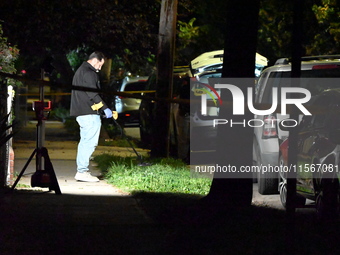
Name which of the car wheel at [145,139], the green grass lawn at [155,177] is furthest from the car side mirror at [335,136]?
the car wheel at [145,139]

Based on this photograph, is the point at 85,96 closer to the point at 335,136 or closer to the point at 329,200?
the point at 335,136

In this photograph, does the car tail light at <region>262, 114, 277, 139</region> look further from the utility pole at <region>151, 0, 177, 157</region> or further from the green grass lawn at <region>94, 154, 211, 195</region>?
the utility pole at <region>151, 0, 177, 157</region>

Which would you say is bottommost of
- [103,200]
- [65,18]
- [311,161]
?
[103,200]

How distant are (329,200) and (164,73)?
6.46 m

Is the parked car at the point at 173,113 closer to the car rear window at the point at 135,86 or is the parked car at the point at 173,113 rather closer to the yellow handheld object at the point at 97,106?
the yellow handheld object at the point at 97,106

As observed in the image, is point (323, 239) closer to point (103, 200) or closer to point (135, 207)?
point (135, 207)

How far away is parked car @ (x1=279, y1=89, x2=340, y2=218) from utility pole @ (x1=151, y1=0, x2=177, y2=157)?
5.13 m

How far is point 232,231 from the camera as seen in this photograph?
23.4 feet

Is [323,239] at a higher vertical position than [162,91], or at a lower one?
lower

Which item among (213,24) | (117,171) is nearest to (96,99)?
(117,171)

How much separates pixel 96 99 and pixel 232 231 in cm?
469

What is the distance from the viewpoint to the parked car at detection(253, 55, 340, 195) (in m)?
10.1

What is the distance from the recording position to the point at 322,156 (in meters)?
8.28

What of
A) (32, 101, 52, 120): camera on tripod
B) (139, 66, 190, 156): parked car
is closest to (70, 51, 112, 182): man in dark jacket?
(139, 66, 190, 156): parked car
